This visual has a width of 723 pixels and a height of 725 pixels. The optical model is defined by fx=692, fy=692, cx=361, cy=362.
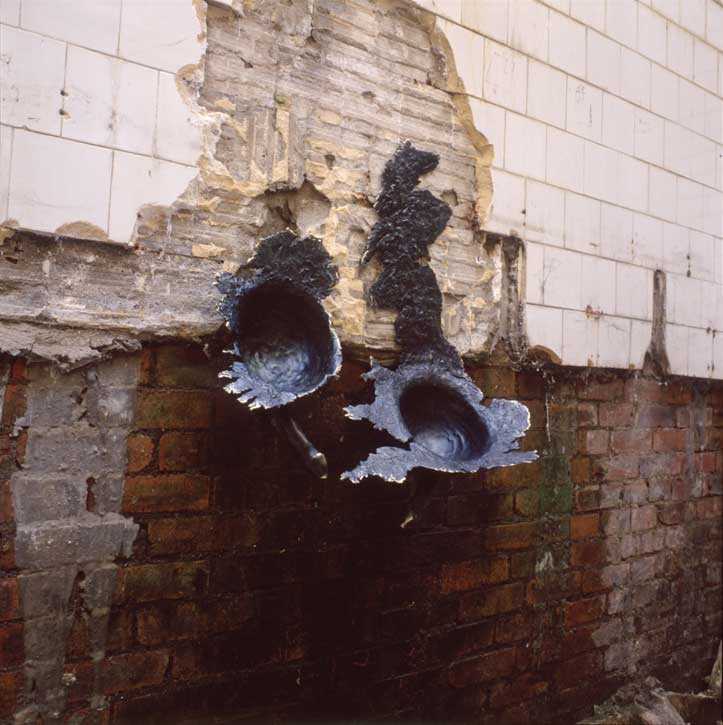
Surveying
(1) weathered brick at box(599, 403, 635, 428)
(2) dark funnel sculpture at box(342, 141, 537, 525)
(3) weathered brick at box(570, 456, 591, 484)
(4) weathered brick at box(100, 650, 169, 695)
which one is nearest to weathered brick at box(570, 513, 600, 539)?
(3) weathered brick at box(570, 456, 591, 484)

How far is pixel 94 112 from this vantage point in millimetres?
1554

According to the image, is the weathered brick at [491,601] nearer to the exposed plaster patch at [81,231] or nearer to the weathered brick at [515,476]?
the weathered brick at [515,476]

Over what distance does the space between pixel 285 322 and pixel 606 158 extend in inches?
60.5

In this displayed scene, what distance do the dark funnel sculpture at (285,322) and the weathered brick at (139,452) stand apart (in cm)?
24

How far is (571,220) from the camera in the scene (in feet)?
8.07

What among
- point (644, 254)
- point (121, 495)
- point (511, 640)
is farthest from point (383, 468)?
point (644, 254)

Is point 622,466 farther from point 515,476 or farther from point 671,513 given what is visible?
point 515,476

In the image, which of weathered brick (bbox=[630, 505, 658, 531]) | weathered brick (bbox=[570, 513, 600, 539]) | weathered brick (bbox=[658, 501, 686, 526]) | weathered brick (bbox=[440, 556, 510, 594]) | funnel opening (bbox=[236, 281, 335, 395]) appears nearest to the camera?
funnel opening (bbox=[236, 281, 335, 395])

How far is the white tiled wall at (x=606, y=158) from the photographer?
89.8 inches

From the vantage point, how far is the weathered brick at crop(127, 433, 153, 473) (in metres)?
1.60

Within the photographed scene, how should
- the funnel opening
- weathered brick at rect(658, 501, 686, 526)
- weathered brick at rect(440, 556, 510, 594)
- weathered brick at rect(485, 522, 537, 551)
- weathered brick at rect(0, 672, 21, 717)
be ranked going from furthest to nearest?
1. weathered brick at rect(658, 501, 686, 526)
2. weathered brick at rect(485, 522, 537, 551)
3. weathered brick at rect(440, 556, 510, 594)
4. the funnel opening
5. weathered brick at rect(0, 672, 21, 717)

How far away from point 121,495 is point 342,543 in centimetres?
64

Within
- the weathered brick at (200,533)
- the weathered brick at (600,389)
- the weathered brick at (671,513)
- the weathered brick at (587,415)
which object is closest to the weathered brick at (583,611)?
the weathered brick at (671,513)

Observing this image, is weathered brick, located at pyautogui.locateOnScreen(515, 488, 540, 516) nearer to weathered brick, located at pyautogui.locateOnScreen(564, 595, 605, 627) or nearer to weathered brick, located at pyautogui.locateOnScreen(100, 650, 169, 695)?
weathered brick, located at pyautogui.locateOnScreen(564, 595, 605, 627)
